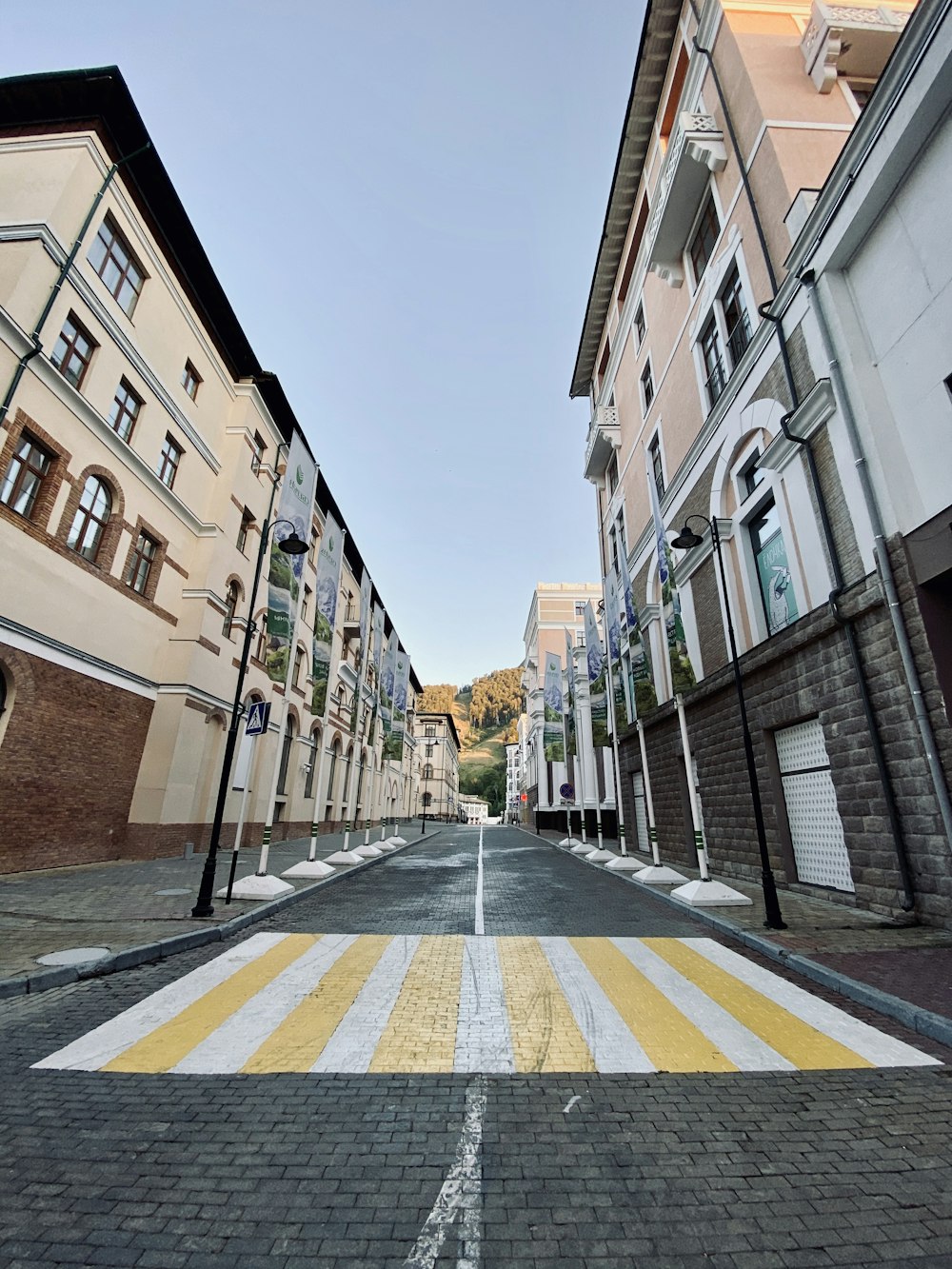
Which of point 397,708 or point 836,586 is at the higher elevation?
point 397,708

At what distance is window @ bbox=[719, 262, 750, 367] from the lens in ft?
48.0

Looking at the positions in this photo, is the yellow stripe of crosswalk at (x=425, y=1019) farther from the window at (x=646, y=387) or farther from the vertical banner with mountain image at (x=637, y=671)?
the window at (x=646, y=387)


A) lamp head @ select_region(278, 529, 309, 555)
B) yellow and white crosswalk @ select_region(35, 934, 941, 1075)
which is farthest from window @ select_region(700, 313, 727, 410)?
yellow and white crosswalk @ select_region(35, 934, 941, 1075)

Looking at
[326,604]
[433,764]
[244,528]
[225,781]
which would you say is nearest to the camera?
[225,781]

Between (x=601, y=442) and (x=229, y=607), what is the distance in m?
18.9

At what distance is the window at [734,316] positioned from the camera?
1463 cm

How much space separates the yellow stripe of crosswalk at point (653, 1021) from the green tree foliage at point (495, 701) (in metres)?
173

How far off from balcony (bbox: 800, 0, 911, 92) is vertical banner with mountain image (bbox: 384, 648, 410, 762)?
2573 centimetres

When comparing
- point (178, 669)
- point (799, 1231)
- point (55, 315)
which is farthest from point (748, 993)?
point (55, 315)

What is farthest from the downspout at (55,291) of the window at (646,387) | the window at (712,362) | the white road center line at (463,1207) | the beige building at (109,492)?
the window at (646,387)

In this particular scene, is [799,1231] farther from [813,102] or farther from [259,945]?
[813,102]

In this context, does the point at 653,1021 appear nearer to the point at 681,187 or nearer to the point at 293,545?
the point at 293,545

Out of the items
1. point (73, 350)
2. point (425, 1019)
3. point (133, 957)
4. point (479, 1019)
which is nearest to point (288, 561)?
point (73, 350)

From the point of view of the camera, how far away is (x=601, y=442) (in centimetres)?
2814
